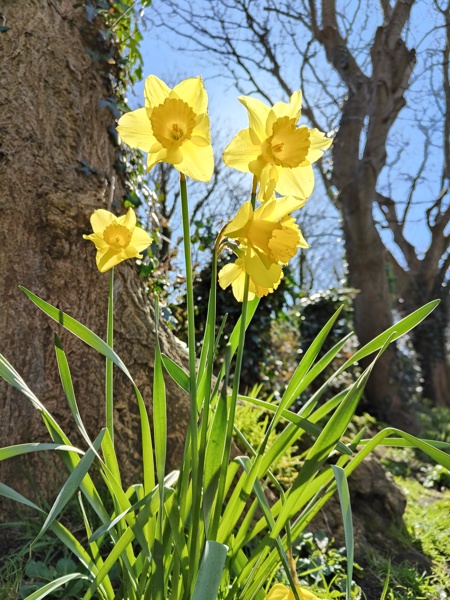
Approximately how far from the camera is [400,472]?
444 cm

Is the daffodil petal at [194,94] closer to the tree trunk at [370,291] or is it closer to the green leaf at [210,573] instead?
the green leaf at [210,573]

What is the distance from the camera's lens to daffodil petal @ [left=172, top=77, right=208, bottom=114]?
1033 millimetres

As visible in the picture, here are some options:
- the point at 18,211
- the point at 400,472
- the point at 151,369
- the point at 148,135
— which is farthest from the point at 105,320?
the point at 400,472

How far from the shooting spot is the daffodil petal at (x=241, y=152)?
1036mm

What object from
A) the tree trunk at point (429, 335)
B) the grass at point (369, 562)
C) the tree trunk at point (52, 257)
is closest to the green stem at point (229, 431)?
the grass at point (369, 562)

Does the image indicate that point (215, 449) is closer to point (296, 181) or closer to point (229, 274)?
point (229, 274)

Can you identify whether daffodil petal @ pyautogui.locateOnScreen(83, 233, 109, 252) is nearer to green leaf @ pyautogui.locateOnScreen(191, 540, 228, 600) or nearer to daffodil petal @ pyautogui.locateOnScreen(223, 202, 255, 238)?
daffodil petal @ pyautogui.locateOnScreen(223, 202, 255, 238)

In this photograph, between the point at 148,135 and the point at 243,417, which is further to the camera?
the point at 243,417

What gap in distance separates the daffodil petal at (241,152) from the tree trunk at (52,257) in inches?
49.0

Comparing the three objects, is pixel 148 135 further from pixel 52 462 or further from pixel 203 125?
pixel 52 462

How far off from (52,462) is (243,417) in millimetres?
892

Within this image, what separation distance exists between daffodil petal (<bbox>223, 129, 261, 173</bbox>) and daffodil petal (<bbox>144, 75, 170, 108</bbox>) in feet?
0.53

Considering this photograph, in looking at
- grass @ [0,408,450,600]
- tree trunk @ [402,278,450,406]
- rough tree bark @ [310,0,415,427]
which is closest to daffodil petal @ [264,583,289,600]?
grass @ [0,408,450,600]

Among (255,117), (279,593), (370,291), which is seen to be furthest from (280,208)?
(370,291)
